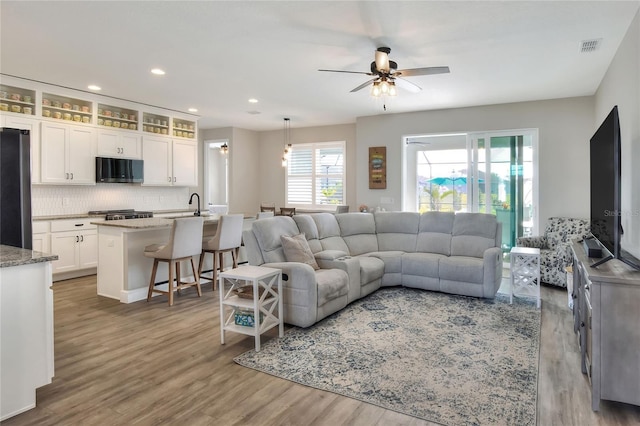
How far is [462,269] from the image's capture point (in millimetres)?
4793

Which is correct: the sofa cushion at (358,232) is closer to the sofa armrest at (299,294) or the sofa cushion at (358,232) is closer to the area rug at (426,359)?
the area rug at (426,359)

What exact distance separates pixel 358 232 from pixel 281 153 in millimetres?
4099

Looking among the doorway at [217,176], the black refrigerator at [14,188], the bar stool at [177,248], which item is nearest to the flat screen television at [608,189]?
the bar stool at [177,248]

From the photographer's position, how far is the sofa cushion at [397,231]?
569cm

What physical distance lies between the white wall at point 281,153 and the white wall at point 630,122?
16.0ft

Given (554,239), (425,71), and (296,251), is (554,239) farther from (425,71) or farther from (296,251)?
(296,251)

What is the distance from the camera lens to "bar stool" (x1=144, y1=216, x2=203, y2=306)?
4393mm

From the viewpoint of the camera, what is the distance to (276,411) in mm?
2352

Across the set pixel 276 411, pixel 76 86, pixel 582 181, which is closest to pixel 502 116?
pixel 582 181

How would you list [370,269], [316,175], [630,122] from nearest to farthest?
[630,122] < [370,269] < [316,175]

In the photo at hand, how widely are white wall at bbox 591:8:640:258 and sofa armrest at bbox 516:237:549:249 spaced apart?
1899 mm

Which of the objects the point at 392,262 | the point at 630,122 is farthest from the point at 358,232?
the point at 630,122

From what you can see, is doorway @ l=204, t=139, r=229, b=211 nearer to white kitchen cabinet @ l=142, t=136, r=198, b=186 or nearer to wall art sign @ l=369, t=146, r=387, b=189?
white kitchen cabinet @ l=142, t=136, r=198, b=186

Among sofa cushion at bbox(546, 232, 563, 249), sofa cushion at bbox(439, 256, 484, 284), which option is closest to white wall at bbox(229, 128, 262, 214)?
sofa cushion at bbox(439, 256, 484, 284)
